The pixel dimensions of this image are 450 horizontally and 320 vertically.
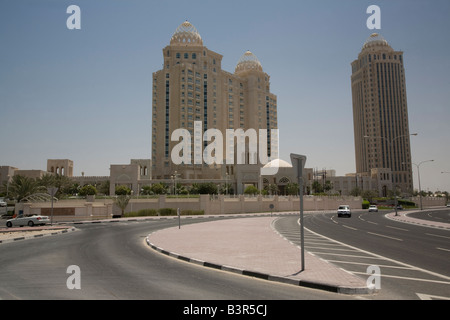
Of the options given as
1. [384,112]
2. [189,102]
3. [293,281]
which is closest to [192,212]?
[293,281]

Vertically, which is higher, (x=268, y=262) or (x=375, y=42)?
(x=375, y=42)

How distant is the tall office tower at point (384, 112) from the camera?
14262 centimetres

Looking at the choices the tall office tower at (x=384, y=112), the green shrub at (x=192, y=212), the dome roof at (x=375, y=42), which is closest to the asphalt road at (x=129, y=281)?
the green shrub at (x=192, y=212)

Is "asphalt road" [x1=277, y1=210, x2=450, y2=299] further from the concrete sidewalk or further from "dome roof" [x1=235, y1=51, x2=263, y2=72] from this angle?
"dome roof" [x1=235, y1=51, x2=263, y2=72]

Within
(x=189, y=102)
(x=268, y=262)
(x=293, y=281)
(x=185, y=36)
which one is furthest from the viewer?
(x=185, y=36)

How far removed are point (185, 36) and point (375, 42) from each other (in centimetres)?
9828

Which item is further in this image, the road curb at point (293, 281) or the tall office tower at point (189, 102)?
the tall office tower at point (189, 102)

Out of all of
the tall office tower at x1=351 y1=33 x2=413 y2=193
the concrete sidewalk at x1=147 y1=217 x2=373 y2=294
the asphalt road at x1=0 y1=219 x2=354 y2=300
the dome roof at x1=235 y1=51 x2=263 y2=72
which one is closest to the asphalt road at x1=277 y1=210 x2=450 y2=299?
the concrete sidewalk at x1=147 y1=217 x2=373 y2=294

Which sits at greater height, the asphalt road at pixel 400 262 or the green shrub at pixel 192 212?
the asphalt road at pixel 400 262

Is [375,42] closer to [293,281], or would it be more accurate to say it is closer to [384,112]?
[384,112]

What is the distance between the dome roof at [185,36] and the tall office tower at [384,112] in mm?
87796

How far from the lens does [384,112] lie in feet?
474

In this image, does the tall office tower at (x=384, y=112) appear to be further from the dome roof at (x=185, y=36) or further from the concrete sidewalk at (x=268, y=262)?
the concrete sidewalk at (x=268, y=262)
